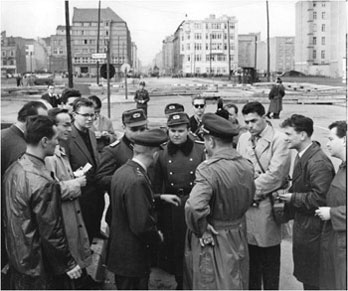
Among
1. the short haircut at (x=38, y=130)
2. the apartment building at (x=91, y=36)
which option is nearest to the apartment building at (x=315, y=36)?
the apartment building at (x=91, y=36)

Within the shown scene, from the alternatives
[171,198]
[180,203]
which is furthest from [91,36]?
[171,198]

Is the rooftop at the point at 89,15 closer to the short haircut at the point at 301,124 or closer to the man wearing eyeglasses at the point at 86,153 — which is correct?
the man wearing eyeglasses at the point at 86,153

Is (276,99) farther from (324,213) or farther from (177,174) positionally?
(324,213)

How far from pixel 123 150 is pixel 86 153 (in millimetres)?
531

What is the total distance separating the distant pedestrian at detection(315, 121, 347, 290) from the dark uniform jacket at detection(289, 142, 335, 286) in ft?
0.33

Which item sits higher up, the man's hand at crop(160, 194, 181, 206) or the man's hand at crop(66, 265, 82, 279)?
the man's hand at crop(160, 194, 181, 206)

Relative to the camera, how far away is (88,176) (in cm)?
451

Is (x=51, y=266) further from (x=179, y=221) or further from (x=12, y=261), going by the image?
(x=179, y=221)

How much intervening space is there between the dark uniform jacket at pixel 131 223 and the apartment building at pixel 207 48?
86629 mm

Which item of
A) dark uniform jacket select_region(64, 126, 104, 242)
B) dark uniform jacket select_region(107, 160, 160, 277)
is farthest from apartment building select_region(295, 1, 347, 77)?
dark uniform jacket select_region(107, 160, 160, 277)

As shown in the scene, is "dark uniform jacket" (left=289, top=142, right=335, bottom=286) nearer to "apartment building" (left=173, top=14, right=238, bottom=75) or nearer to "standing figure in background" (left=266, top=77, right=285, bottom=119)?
"standing figure in background" (left=266, top=77, right=285, bottom=119)

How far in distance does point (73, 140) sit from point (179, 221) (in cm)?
128

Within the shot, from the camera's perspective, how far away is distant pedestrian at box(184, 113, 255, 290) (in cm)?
322

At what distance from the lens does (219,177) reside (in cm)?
323
